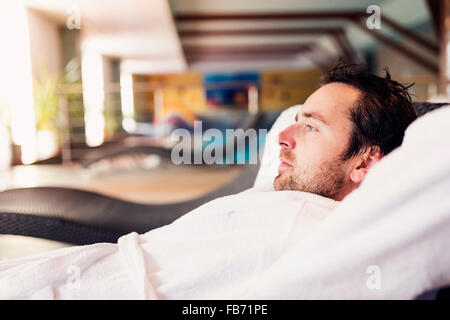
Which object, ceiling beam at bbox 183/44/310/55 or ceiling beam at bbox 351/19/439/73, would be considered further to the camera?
ceiling beam at bbox 183/44/310/55

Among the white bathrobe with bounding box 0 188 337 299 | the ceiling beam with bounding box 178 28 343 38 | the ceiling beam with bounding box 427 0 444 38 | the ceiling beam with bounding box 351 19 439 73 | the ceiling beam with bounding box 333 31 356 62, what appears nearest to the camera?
the white bathrobe with bounding box 0 188 337 299

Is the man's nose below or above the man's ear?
above

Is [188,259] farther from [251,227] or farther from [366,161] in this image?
[366,161]

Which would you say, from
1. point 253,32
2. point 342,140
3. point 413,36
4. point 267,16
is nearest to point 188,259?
point 342,140

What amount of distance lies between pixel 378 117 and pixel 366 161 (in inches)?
3.7

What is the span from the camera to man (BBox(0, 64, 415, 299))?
0.63 metres

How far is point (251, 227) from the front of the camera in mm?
672

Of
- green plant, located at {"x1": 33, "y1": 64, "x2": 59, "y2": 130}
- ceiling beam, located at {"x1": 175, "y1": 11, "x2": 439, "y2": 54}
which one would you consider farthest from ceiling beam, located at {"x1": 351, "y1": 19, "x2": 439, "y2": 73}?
green plant, located at {"x1": 33, "y1": 64, "x2": 59, "y2": 130}

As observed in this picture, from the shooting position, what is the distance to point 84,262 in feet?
2.25

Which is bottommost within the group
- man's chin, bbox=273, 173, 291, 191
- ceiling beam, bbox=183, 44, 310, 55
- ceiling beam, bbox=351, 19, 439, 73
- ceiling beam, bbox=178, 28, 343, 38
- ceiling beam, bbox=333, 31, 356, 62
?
man's chin, bbox=273, 173, 291, 191

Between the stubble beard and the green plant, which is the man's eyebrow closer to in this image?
the stubble beard

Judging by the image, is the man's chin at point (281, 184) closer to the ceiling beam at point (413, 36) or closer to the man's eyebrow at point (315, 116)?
the man's eyebrow at point (315, 116)

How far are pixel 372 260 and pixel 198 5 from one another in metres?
6.74
